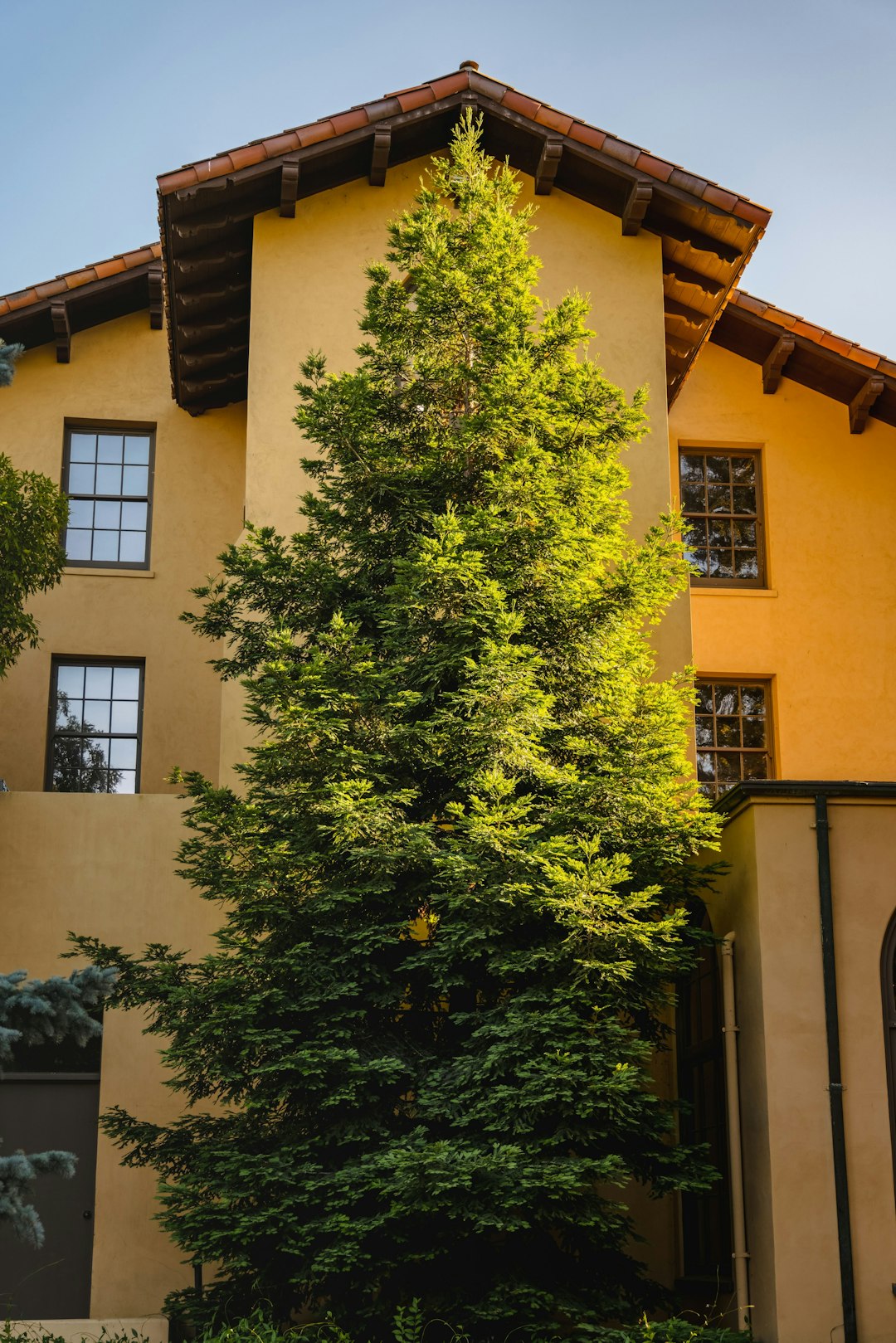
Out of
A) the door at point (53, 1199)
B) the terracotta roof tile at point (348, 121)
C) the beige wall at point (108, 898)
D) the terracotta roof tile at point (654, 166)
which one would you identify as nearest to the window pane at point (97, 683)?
the beige wall at point (108, 898)

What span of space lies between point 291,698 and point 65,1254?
6203 mm

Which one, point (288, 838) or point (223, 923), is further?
point (223, 923)

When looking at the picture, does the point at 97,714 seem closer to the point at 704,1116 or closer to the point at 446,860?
the point at 446,860

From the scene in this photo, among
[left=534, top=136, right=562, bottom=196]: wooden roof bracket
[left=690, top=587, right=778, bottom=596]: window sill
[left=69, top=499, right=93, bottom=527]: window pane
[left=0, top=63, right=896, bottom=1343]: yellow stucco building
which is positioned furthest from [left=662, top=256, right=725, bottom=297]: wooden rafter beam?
[left=69, top=499, right=93, bottom=527]: window pane

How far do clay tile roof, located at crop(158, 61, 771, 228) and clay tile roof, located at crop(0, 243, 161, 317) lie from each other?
2.94 meters

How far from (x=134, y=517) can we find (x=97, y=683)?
2091 millimetres

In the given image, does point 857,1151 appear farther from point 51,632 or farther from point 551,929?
point 51,632

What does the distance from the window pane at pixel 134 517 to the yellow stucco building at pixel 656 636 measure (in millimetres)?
31

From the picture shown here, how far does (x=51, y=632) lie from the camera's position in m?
17.2

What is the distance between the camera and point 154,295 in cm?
1802

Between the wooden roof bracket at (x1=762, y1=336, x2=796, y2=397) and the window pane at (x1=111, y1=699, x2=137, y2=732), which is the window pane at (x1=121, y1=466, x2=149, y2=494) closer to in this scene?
the window pane at (x1=111, y1=699, x2=137, y2=732)

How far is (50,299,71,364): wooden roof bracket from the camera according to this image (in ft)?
57.2

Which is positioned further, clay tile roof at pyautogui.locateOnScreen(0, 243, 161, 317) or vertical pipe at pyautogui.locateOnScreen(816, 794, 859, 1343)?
clay tile roof at pyautogui.locateOnScreen(0, 243, 161, 317)

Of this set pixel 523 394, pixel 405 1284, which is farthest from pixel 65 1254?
pixel 523 394
